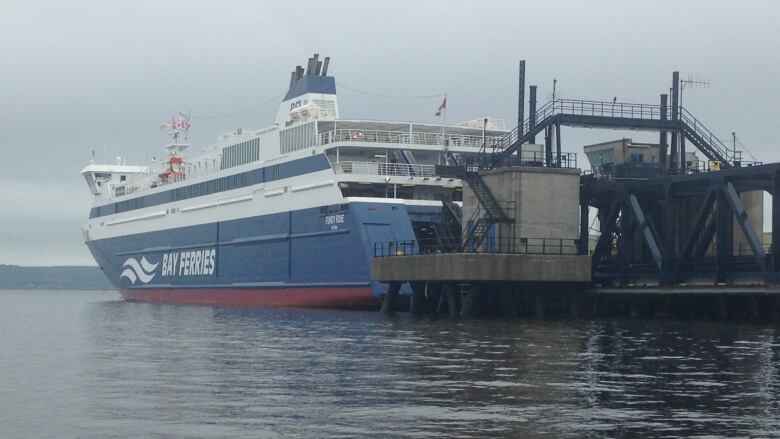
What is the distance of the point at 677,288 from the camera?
44.0 metres

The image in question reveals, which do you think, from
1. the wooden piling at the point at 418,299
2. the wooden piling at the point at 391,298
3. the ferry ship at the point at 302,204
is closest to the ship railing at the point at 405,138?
the ferry ship at the point at 302,204

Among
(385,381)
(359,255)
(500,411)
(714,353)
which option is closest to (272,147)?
(359,255)

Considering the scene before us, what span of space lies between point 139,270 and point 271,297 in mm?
20949

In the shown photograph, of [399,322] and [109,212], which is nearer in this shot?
[399,322]

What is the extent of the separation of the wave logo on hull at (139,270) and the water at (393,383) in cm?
3977

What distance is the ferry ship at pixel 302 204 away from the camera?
5497 cm

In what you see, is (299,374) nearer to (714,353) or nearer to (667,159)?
Answer: (714,353)

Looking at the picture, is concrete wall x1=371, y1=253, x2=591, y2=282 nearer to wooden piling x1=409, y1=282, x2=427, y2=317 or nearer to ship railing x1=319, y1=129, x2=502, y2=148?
wooden piling x1=409, y1=282, x2=427, y2=317

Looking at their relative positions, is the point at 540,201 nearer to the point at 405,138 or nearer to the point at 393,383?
the point at 405,138

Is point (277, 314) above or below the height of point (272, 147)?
below

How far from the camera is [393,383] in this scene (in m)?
22.6

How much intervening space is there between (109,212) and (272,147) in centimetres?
2647

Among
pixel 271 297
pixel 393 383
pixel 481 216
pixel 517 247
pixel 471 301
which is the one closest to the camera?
pixel 393 383

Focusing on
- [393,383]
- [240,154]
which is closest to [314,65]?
[240,154]
